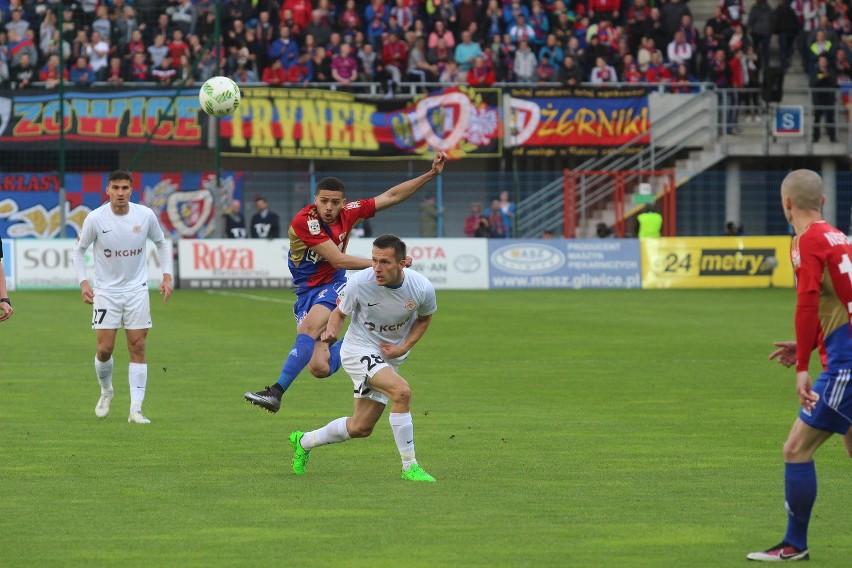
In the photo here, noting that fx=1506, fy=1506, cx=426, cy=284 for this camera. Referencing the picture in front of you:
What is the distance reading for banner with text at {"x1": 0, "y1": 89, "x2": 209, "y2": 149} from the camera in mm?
32938

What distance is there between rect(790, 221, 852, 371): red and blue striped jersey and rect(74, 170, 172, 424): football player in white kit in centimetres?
693

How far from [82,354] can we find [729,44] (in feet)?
76.7

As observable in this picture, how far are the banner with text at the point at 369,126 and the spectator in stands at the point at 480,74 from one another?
96 cm

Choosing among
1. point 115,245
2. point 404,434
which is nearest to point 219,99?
point 115,245

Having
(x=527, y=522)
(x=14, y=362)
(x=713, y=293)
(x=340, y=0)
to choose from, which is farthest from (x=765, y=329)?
(x=340, y=0)

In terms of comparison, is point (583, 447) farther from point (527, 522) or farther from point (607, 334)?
point (607, 334)

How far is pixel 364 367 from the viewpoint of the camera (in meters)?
9.51

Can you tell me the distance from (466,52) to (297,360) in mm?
26003

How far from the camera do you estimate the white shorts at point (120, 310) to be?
12.8m

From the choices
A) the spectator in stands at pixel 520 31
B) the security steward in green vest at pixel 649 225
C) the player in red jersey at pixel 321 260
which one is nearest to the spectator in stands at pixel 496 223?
the security steward in green vest at pixel 649 225

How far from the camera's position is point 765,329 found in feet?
74.3

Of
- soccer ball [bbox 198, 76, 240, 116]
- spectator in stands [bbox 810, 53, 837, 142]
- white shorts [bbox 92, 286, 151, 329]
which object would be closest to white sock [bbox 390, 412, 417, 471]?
white shorts [bbox 92, 286, 151, 329]

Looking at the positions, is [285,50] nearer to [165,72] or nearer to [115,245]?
[165,72]

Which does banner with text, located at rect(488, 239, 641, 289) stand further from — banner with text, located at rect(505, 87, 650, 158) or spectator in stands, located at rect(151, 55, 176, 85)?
spectator in stands, located at rect(151, 55, 176, 85)
